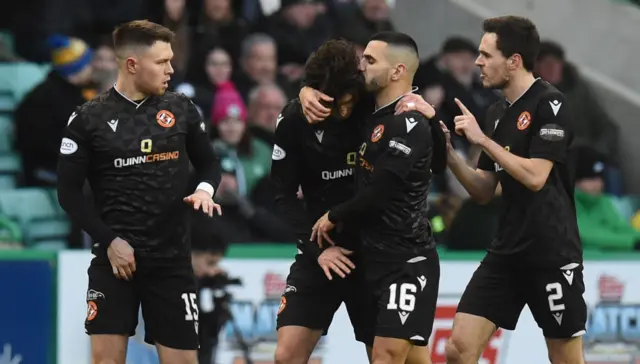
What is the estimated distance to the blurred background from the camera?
9.71 meters

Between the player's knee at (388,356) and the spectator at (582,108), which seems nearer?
the player's knee at (388,356)

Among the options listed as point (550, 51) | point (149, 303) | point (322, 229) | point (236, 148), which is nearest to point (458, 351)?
point (322, 229)

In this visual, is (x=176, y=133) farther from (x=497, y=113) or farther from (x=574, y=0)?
(x=574, y=0)

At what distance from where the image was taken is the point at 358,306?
7.73 meters

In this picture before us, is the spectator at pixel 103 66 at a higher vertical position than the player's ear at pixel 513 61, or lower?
higher

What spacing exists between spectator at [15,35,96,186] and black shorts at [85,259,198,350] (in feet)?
10.9

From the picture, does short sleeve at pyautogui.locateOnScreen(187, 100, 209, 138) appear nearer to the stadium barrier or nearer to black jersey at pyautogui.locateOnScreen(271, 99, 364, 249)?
black jersey at pyautogui.locateOnScreen(271, 99, 364, 249)

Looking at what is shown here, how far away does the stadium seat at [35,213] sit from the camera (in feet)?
35.0

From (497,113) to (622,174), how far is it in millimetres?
6470

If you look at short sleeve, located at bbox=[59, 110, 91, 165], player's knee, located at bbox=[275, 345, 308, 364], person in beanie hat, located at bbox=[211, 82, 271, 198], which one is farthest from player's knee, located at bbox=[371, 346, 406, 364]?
person in beanie hat, located at bbox=[211, 82, 271, 198]

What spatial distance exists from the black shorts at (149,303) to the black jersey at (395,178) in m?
0.99

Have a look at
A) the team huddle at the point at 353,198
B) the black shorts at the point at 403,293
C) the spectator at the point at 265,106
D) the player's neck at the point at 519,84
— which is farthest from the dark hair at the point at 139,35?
the spectator at the point at 265,106

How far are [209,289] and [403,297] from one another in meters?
2.82

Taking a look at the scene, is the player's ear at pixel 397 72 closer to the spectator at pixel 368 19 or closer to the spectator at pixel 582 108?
the spectator at pixel 368 19
